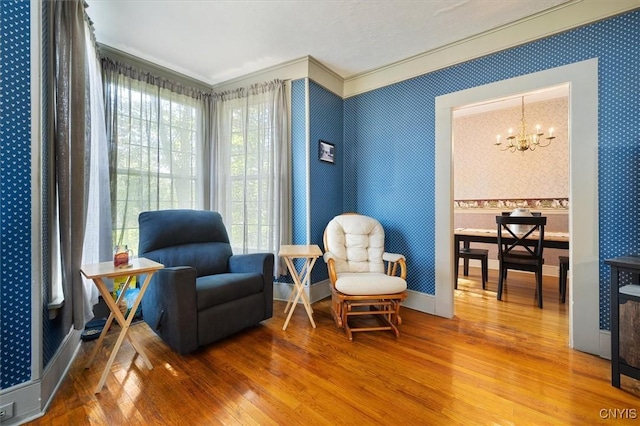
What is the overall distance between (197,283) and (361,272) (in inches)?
61.0

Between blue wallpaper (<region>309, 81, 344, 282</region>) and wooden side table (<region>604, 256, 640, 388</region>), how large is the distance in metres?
2.41

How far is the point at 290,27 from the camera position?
243 centimetres

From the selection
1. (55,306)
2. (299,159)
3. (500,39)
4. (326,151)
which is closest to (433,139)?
(500,39)

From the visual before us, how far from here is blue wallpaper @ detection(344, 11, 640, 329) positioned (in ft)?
6.30

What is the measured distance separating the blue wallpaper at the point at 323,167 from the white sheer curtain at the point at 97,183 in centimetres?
195

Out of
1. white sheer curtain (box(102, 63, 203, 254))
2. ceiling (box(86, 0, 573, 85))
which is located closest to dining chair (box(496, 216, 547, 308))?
ceiling (box(86, 0, 573, 85))

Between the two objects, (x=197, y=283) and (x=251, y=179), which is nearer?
(x=197, y=283)

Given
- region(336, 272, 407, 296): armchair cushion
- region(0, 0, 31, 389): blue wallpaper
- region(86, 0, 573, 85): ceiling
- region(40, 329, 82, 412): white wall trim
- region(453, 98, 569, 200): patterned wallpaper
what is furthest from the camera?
region(453, 98, 569, 200): patterned wallpaper

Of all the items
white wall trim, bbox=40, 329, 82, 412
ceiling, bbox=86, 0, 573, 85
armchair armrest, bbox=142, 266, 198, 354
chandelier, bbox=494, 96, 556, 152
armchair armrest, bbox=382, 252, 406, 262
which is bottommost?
white wall trim, bbox=40, 329, 82, 412

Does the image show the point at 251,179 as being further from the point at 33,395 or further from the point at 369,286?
the point at 33,395

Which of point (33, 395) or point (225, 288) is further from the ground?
point (225, 288)

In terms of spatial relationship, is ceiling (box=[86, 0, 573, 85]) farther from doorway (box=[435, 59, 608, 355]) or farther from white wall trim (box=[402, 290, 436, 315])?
white wall trim (box=[402, 290, 436, 315])

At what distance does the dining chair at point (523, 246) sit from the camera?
2979 millimetres

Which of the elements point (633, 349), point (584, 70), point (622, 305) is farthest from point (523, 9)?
point (633, 349)
